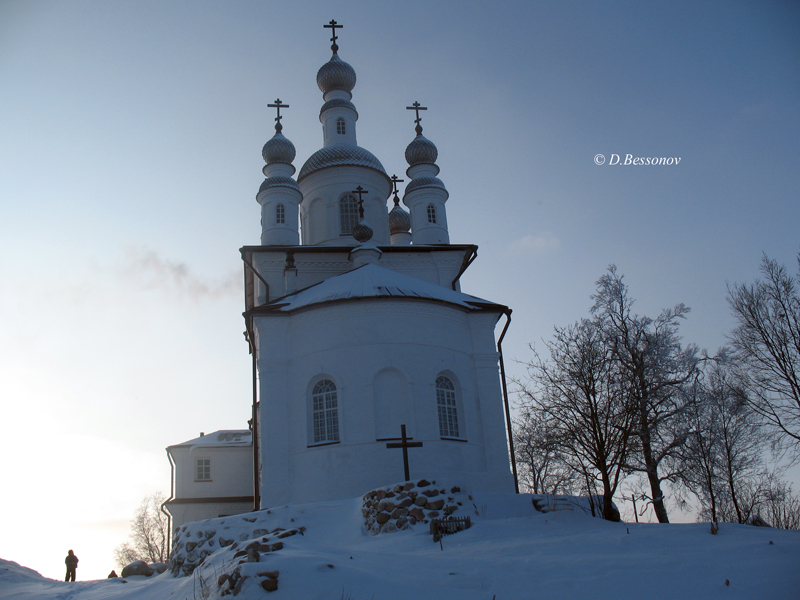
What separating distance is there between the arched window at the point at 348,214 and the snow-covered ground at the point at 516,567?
582 inches

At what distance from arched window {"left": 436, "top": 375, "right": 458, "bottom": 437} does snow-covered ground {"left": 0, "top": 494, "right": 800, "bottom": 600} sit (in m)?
5.77

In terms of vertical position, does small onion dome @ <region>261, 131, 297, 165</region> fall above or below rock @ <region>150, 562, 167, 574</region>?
above

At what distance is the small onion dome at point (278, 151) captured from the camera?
2531cm

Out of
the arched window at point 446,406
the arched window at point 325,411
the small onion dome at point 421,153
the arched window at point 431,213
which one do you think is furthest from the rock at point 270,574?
the small onion dome at point 421,153

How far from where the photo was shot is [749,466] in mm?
18672

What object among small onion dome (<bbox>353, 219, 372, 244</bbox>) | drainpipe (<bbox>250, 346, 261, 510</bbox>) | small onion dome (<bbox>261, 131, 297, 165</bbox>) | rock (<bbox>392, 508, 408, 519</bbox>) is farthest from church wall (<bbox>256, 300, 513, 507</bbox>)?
small onion dome (<bbox>261, 131, 297, 165</bbox>)

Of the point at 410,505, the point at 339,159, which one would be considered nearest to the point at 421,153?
the point at 339,159

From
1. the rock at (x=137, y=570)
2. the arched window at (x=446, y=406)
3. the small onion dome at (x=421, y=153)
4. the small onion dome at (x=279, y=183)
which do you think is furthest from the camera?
the small onion dome at (x=421, y=153)

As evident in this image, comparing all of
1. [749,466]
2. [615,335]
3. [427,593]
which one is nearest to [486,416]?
[615,335]

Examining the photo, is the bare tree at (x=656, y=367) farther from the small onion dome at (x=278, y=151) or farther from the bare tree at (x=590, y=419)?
the small onion dome at (x=278, y=151)

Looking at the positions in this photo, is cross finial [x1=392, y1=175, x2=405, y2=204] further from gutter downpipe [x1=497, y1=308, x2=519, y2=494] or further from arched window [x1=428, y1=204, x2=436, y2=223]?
gutter downpipe [x1=497, y1=308, x2=519, y2=494]

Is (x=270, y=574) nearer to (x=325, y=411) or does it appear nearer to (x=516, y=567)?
(x=516, y=567)

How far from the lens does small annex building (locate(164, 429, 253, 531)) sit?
82.7 feet

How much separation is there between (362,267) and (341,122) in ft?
31.1
